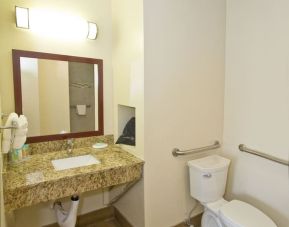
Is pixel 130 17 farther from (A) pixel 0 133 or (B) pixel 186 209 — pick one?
(B) pixel 186 209

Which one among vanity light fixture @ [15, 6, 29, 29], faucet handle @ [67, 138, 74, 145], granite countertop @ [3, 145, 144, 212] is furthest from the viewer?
faucet handle @ [67, 138, 74, 145]

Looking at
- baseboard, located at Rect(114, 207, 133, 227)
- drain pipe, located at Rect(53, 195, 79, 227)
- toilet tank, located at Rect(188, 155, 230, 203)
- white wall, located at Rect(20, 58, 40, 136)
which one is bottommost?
baseboard, located at Rect(114, 207, 133, 227)

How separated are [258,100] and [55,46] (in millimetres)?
1796

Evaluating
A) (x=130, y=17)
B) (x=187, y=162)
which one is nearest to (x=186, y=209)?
(x=187, y=162)

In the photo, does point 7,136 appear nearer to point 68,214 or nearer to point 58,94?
point 58,94

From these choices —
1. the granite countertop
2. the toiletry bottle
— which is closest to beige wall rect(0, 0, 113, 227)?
the toiletry bottle

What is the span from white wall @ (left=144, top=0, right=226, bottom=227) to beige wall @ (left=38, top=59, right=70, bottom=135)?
30.1 inches

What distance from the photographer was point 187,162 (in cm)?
201

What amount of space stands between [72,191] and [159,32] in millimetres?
1356

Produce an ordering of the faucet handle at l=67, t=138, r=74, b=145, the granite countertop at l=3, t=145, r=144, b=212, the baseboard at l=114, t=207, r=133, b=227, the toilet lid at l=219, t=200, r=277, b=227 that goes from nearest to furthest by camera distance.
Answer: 1. the granite countertop at l=3, t=145, r=144, b=212
2. the toilet lid at l=219, t=200, r=277, b=227
3. the faucet handle at l=67, t=138, r=74, b=145
4. the baseboard at l=114, t=207, r=133, b=227

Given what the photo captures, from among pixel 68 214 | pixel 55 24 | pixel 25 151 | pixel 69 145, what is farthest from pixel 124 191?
pixel 55 24

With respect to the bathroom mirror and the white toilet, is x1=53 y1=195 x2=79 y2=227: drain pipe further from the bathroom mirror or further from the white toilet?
the white toilet

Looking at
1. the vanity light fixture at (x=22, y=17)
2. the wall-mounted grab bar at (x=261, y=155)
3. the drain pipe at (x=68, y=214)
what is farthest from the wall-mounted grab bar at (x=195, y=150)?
the vanity light fixture at (x=22, y=17)

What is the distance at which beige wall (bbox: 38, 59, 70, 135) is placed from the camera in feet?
6.12
